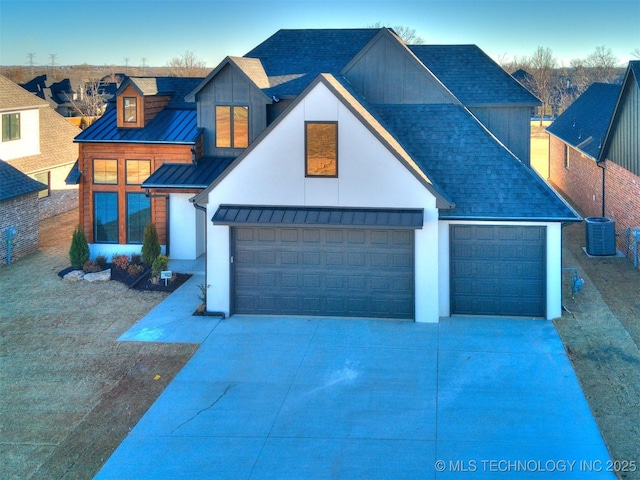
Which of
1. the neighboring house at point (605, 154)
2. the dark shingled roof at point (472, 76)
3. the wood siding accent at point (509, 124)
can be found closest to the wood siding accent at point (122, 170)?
the dark shingled roof at point (472, 76)

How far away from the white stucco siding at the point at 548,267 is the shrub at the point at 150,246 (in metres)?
7.88

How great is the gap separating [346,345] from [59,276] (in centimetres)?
925

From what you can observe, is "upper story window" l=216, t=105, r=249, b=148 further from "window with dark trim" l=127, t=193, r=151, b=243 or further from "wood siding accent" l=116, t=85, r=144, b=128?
"window with dark trim" l=127, t=193, r=151, b=243

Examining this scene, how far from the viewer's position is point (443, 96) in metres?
17.5

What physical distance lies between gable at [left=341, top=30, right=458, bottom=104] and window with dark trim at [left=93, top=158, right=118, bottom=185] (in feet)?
24.0

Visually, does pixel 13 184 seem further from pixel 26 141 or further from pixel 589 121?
pixel 589 121

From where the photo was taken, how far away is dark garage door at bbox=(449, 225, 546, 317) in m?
15.0

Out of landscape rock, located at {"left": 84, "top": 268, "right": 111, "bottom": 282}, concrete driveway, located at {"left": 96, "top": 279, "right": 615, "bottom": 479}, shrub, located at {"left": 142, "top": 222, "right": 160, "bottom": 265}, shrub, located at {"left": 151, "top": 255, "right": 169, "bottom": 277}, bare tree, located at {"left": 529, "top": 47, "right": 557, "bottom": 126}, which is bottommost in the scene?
concrete driveway, located at {"left": 96, "top": 279, "right": 615, "bottom": 479}

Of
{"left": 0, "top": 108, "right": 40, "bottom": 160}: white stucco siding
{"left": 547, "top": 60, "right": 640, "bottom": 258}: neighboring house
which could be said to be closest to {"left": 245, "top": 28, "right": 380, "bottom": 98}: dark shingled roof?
{"left": 547, "top": 60, "right": 640, "bottom": 258}: neighboring house

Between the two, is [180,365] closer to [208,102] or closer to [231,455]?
[231,455]

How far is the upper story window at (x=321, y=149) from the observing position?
584 inches

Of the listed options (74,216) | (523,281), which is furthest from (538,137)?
(523,281)

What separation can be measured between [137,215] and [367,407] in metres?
11.7

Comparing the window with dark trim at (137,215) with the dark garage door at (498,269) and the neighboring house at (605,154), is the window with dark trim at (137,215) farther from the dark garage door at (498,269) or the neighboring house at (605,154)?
the neighboring house at (605,154)
